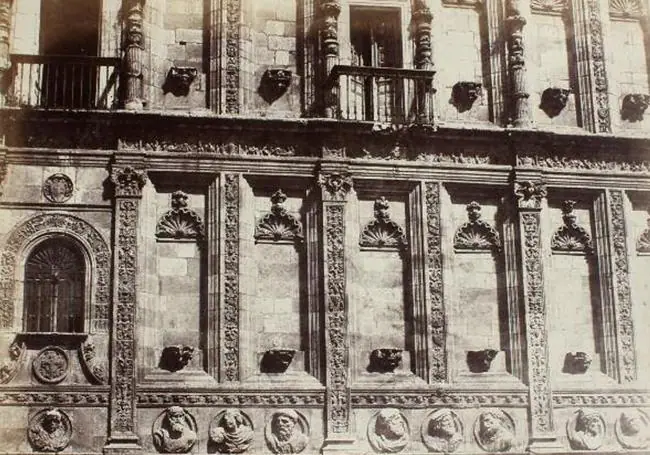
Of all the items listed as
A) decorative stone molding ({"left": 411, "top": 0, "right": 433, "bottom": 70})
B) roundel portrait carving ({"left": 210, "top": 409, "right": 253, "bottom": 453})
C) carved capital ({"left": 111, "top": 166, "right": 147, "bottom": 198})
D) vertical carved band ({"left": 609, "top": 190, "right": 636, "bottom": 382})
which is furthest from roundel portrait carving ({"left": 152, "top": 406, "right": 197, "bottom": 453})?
vertical carved band ({"left": 609, "top": 190, "right": 636, "bottom": 382})

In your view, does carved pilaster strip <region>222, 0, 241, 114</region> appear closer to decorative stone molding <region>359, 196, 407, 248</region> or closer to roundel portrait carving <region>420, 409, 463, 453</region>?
decorative stone molding <region>359, 196, 407, 248</region>

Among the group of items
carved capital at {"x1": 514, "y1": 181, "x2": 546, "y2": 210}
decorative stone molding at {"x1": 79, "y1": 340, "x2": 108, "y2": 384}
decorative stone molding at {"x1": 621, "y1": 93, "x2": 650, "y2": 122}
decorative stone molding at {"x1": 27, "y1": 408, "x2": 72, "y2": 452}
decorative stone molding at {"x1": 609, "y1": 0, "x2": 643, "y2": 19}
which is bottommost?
decorative stone molding at {"x1": 27, "y1": 408, "x2": 72, "y2": 452}

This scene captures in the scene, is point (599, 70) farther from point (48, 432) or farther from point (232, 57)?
point (48, 432)

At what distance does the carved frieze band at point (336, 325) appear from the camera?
16.2m

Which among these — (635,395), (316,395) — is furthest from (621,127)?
(316,395)

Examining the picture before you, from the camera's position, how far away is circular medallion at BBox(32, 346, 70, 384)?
15.6 metres

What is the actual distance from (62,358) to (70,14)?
591 centimetres

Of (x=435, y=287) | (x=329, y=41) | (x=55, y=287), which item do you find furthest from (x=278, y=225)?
(x=55, y=287)

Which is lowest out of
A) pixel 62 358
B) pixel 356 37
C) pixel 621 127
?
pixel 62 358

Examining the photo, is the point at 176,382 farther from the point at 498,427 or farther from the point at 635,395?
the point at 635,395

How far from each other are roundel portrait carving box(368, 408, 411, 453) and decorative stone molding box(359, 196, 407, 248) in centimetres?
276

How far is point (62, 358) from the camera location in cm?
1566

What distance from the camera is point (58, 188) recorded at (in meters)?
16.3

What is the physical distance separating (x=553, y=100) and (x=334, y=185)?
14.5 feet
